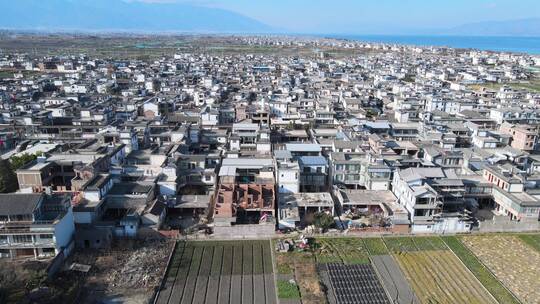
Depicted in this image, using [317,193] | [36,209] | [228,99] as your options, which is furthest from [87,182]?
[228,99]

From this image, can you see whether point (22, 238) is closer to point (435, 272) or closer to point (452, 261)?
point (435, 272)

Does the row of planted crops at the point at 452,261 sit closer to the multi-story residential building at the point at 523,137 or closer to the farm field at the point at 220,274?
the farm field at the point at 220,274

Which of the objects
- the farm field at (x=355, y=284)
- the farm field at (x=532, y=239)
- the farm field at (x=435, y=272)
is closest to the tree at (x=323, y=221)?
the farm field at (x=355, y=284)

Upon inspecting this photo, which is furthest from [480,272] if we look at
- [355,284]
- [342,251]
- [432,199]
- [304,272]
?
[304,272]

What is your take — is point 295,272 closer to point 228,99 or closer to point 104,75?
point 228,99

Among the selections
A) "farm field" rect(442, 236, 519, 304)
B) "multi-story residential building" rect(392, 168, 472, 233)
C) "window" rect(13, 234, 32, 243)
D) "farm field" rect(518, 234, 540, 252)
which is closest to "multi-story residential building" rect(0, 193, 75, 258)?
"window" rect(13, 234, 32, 243)

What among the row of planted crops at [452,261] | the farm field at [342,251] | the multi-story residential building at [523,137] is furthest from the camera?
the multi-story residential building at [523,137]
